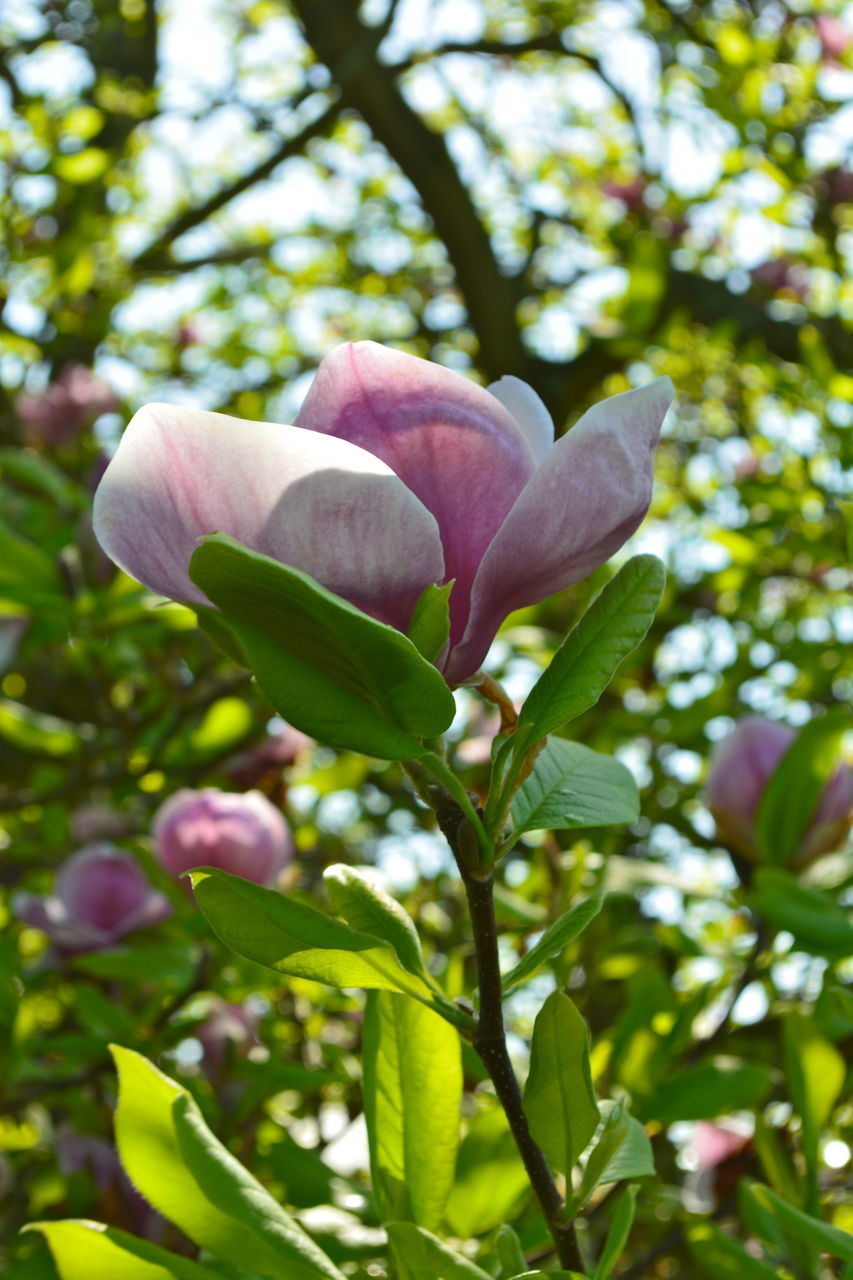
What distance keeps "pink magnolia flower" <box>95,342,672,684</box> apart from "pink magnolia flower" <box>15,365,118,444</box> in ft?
5.07

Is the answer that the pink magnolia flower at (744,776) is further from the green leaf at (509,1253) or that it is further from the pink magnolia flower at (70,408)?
the pink magnolia flower at (70,408)

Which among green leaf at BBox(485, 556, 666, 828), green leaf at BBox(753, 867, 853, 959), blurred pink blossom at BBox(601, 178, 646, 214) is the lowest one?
blurred pink blossom at BBox(601, 178, 646, 214)

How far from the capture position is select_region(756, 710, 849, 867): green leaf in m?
0.81

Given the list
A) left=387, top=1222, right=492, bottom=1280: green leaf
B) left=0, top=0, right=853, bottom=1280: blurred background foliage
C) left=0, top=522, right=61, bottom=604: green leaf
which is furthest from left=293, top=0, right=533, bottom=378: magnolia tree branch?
left=387, top=1222, right=492, bottom=1280: green leaf

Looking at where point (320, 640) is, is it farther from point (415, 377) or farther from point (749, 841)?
point (749, 841)

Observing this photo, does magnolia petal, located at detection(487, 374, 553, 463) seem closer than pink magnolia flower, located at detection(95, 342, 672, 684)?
No

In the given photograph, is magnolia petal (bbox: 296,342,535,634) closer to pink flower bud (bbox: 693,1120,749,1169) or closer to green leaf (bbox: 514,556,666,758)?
green leaf (bbox: 514,556,666,758)

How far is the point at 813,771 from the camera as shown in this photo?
0.83 metres

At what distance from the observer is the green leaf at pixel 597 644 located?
0.39m

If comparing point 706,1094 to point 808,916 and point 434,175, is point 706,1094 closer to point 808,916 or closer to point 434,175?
point 808,916

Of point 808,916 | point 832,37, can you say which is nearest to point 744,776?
point 808,916

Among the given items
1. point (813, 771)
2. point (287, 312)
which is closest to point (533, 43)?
point (287, 312)

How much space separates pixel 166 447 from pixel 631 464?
0.47 feet

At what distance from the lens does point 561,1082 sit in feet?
1.31
